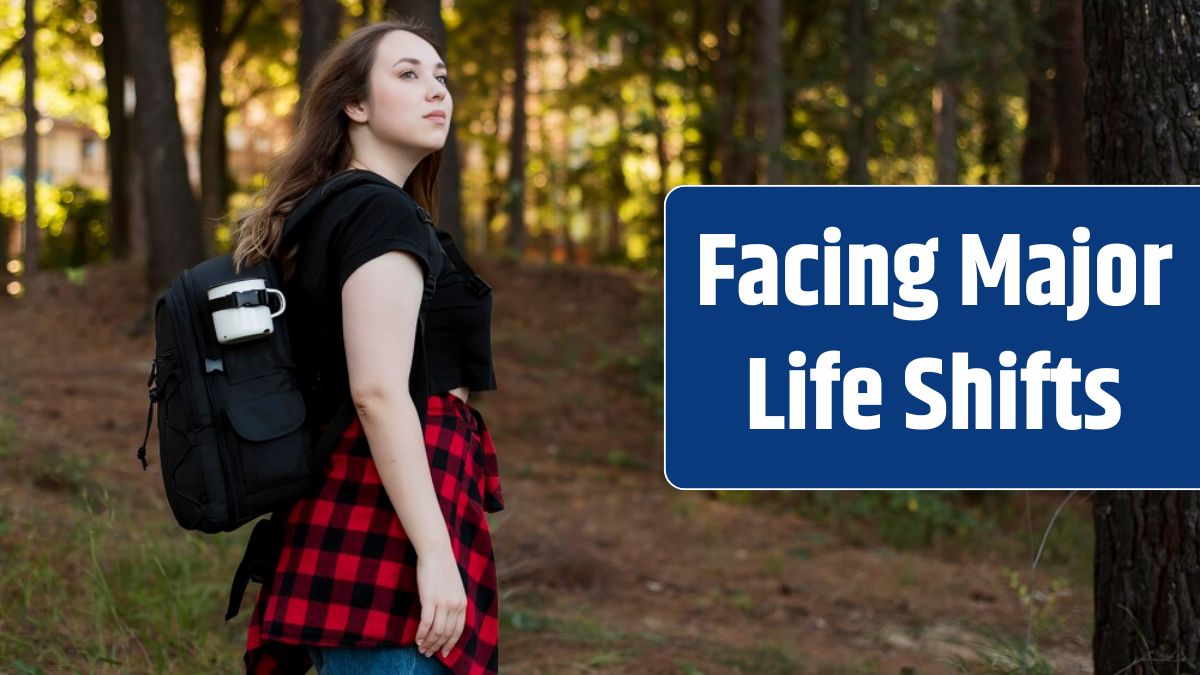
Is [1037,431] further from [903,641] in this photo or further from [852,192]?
[903,641]

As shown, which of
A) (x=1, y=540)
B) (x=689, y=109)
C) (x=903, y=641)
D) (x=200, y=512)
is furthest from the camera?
(x=689, y=109)

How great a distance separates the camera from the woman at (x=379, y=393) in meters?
2.31

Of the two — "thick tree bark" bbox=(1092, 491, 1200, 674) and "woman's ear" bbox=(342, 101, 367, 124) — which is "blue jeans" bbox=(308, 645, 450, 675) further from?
"thick tree bark" bbox=(1092, 491, 1200, 674)

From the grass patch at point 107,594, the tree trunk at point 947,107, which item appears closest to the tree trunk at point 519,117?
the tree trunk at point 947,107

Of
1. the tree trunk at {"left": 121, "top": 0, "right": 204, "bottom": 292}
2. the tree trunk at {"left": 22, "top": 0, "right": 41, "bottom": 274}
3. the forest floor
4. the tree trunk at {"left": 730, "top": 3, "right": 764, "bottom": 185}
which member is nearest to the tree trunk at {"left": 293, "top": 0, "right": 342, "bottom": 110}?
the tree trunk at {"left": 121, "top": 0, "right": 204, "bottom": 292}

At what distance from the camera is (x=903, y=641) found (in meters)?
6.47

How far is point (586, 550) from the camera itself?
7.88m

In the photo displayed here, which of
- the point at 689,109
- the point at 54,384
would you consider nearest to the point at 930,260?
the point at 54,384

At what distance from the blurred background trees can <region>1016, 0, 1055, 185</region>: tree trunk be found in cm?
2

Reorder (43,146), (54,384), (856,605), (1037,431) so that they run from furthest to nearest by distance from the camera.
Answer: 1. (43,146)
2. (54,384)
3. (856,605)
4. (1037,431)

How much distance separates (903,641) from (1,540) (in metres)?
3.88

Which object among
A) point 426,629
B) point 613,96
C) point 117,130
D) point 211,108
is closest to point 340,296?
point 426,629

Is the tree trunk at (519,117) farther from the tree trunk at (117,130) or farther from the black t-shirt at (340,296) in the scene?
the black t-shirt at (340,296)

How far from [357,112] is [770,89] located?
10.8 m
